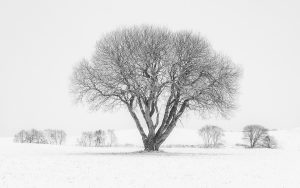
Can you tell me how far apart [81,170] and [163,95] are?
17.5m

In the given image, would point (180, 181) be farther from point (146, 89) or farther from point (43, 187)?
point (146, 89)

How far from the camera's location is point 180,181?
1627cm

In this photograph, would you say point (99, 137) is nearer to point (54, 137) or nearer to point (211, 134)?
point (54, 137)

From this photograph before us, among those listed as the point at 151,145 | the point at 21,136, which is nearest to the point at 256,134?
the point at 21,136

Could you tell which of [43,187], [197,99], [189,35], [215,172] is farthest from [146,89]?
[43,187]

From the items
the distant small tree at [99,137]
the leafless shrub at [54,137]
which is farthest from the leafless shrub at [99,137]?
the leafless shrub at [54,137]

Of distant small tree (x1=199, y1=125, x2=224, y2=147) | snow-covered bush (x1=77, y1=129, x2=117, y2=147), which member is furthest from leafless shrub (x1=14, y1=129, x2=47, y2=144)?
distant small tree (x1=199, y1=125, x2=224, y2=147)

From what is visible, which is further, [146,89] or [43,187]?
[146,89]

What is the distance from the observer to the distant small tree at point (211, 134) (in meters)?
116

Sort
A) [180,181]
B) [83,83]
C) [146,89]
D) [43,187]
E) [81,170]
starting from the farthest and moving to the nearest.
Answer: [83,83]
[146,89]
[81,170]
[180,181]
[43,187]

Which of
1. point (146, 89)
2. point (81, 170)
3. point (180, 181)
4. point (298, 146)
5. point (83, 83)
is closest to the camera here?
point (180, 181)

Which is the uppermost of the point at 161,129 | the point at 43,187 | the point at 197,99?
the point at 197,99

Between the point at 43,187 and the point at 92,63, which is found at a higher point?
the point at 92,63

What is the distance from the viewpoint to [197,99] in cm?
3419
